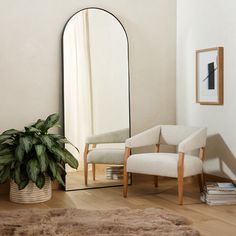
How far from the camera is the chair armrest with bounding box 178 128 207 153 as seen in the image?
186 inches

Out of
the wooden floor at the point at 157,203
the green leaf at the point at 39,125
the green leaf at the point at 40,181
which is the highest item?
the green leaf at the point at 39,125

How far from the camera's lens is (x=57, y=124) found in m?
5.06

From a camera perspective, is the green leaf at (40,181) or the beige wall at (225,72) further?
the beige wall at (225,72)

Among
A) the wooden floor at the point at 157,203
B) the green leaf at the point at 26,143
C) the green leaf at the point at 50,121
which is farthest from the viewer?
the green leaf at the point at 50,121

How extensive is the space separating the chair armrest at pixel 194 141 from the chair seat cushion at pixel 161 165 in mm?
111

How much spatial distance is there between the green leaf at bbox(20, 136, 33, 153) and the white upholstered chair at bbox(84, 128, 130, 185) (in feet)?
2.65

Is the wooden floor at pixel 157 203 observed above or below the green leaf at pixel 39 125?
below

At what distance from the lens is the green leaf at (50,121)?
4.91m

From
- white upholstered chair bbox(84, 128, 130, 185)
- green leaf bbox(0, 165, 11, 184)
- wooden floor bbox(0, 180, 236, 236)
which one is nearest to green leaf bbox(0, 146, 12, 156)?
green leaf bbox(0, 165, 11, 184)

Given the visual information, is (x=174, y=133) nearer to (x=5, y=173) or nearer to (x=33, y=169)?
(x=33, y=169)

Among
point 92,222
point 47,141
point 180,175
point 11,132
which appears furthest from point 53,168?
point 180,175

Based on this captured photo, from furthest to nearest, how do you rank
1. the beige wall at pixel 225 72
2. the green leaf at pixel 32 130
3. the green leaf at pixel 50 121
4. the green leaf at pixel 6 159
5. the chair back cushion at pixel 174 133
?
the chair back cushion at pixel 174 133 → the beige wall at pixel 225 72 → the green leaf at pixel 50 121 → the green leaf at pixel 32 130 → the green leaf at pixel 6 159

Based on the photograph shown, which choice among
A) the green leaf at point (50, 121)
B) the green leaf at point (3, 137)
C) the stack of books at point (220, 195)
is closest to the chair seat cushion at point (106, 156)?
the green leaf at point (50, 121)

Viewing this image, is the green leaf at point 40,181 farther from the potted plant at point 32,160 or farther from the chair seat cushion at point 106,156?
the chair seat cushion at point 106,156
